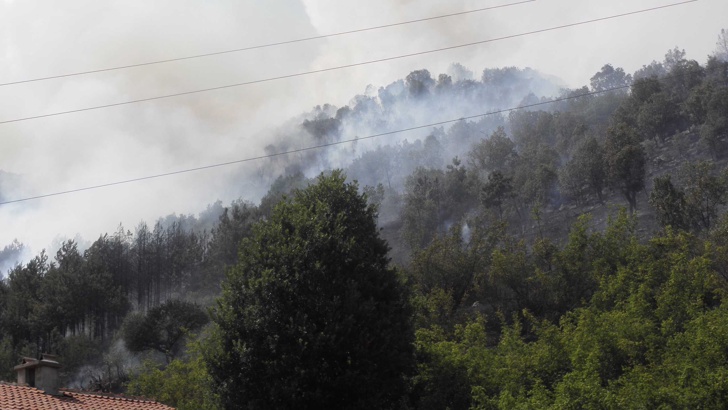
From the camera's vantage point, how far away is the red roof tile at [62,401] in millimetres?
18406

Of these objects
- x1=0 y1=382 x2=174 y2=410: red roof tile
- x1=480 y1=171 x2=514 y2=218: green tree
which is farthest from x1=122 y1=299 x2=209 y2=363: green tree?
x1=0 y1=382 x2=174 y2=410: red roof tile

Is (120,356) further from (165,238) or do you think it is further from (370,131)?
(370,131)

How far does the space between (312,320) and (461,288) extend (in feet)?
66.1

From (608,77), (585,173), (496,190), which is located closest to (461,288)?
(496,190)

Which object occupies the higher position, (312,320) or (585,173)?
(585,173)

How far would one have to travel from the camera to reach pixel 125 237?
73188 mm

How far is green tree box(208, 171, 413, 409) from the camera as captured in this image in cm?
2136

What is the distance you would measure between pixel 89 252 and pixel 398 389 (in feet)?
161

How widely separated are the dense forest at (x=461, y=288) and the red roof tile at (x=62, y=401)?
91.3 inches

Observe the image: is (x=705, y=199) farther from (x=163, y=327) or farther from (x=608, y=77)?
(x=608, y=77)

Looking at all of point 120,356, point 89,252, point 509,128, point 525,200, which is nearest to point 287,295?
point 120,356

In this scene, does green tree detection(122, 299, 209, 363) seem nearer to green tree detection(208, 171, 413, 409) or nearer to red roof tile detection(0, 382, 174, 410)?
green tree detection(208, 171, 413, 409)

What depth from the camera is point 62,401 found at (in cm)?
1967

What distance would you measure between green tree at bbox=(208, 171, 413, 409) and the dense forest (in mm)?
66
